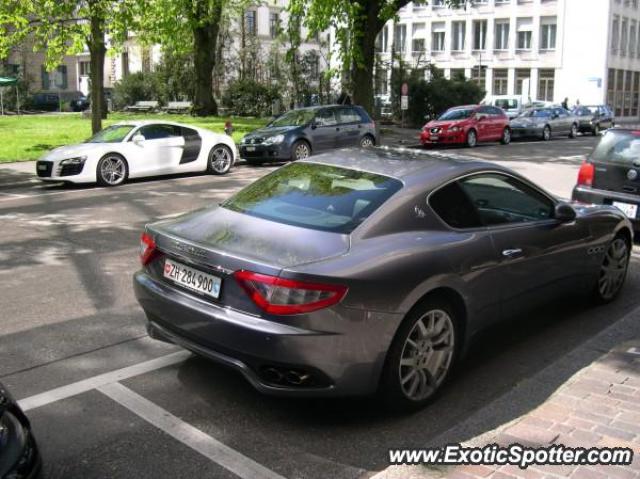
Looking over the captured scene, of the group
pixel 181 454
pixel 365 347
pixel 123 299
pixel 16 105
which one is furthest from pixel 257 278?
pixel 16 105

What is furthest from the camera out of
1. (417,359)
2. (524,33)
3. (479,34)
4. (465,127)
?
(479,34)

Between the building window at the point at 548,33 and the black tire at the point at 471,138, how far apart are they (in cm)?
4059

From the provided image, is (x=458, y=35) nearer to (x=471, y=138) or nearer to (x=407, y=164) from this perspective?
(x=471, y=138)

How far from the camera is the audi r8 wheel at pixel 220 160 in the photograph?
16266 mm

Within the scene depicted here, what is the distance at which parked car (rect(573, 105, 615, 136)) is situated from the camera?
Result: 36.5 metres

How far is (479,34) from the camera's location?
2566 inches

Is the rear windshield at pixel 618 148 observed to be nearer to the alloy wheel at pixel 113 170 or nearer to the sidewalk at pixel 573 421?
the sidewalk at pixel 573 421

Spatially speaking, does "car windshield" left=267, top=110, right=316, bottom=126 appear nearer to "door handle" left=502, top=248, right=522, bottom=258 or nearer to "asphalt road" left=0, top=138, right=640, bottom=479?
"asphalt road" left=0, top=138, right=640, bottom=479

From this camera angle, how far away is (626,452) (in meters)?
3.46

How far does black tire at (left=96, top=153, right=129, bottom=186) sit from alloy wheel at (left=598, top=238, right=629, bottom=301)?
34.3ft

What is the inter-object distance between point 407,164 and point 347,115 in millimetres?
15371

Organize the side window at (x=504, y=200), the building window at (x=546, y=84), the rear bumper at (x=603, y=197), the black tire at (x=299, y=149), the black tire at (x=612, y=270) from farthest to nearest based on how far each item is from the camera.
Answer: the building window at (x=546, y=84) < the black tire at (x=299, y=149) < the rear bumper at (x=603, y=197) < the black tire at (x=612, y=270) < the side window at (x=504, y=200)

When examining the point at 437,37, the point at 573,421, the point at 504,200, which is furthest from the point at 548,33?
the point at 573,421

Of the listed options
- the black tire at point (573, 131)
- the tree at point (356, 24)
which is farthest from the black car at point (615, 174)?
the black tire at point (573, 131)
